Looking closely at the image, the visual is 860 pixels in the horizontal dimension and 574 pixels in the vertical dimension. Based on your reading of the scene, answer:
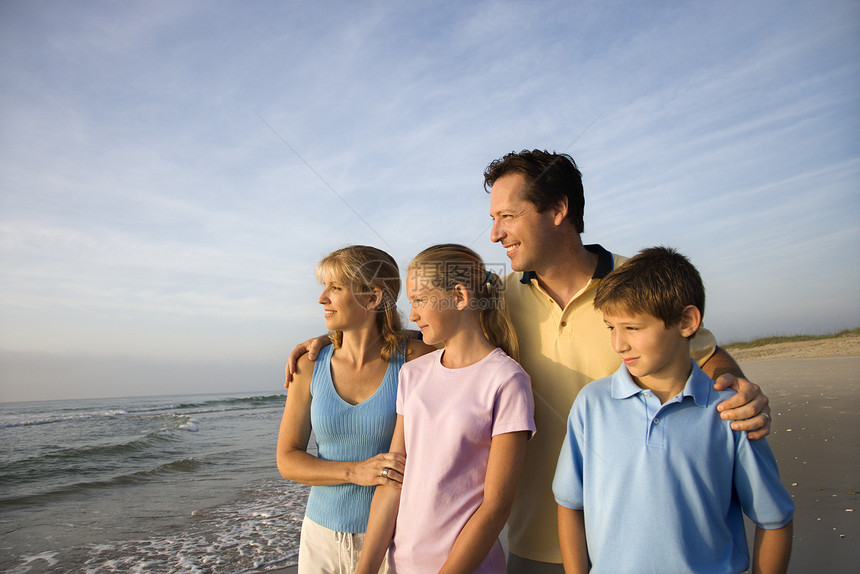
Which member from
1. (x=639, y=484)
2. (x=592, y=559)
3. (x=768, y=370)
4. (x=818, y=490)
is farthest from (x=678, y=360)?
(x=768, y=370)

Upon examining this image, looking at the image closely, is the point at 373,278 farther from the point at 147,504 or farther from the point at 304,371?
the point at 147,504

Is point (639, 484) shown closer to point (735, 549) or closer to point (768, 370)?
point (735, 549)

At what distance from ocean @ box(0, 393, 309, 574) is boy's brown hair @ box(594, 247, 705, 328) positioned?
394 cm

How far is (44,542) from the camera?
5.31m

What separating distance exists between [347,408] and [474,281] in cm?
76

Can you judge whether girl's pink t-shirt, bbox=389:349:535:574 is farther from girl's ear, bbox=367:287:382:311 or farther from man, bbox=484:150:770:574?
girl's ear, bbox=367:287:382:311

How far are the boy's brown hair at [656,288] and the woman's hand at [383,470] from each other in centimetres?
93

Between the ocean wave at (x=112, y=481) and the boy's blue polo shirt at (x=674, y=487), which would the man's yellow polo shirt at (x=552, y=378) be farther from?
the ocean wave at (x=112, y=481)

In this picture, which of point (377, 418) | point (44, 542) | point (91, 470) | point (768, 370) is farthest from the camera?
point (768, 370)

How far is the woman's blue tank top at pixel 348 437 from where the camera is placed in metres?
2.09

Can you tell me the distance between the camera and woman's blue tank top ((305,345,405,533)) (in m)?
2.09

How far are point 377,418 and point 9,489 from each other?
8873 millimetres

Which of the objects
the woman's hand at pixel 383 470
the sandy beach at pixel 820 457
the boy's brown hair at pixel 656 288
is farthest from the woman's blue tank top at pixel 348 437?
the sandy beach at pixel 820 457

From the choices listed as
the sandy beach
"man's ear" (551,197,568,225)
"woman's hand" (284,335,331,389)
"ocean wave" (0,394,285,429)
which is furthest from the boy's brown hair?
"ocean wave" (0,394,285,429)
